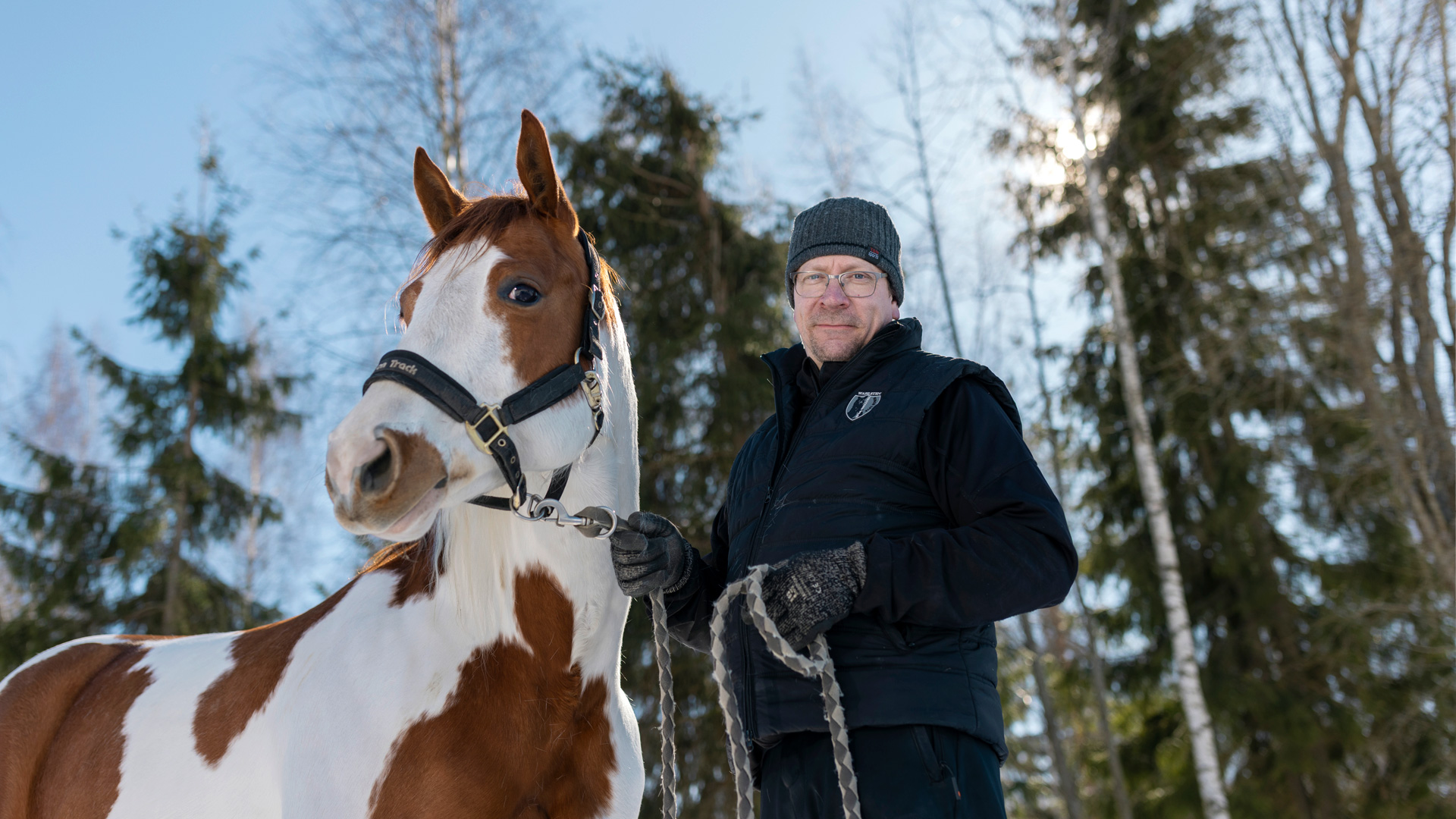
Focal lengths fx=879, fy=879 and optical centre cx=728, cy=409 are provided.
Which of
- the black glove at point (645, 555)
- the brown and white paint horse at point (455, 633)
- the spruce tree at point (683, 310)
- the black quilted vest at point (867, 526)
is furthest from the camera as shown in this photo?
the spruce tree at point (683, 310)

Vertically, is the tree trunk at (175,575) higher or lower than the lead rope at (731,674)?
higher

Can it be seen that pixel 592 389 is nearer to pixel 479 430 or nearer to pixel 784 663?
pixel 479 430

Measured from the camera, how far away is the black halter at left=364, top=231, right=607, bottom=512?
72.2 inches

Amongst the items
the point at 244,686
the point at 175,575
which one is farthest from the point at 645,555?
the point at 175,575

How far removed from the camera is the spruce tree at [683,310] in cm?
808

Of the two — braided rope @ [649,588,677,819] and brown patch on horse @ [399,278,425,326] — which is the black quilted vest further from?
brown patch on horse @ [399,278,425,326]

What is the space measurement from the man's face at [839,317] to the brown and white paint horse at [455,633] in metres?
0.54

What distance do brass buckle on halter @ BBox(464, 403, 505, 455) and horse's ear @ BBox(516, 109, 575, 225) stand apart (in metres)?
0.64

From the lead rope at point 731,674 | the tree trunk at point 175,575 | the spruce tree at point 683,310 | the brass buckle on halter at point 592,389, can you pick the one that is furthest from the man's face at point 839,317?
the tree trunk at point 175,575

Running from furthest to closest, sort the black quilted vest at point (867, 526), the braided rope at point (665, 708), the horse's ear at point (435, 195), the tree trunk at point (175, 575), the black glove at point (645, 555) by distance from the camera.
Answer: the tree trunk at point (175, 575), the horse's ear at point (435, 195), the braided rope at point (665, 708), the black glove at point (645, 555), the black quilted vest at point (867, 526)

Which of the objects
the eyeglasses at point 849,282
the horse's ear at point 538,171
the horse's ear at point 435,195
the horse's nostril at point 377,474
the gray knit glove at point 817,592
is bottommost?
the gray knit glove at point 817,592

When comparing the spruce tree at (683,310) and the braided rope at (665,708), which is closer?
the braided rope at (665,708)

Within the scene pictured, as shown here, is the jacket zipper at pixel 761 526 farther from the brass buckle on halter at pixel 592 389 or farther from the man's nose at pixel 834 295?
the brass buckle on halter at pixel 592 389

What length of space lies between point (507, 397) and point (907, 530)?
3.04 feet
